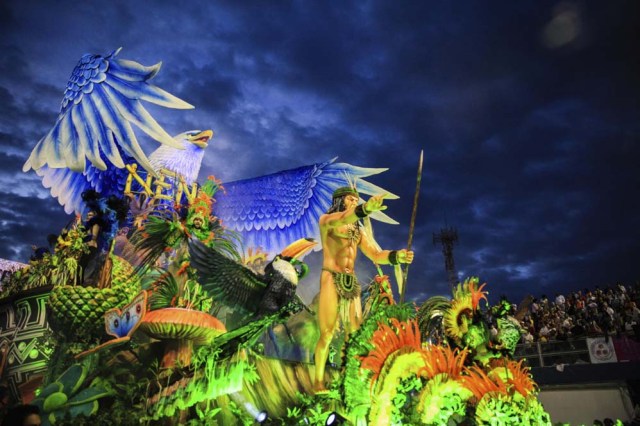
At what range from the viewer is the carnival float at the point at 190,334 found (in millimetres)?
3340

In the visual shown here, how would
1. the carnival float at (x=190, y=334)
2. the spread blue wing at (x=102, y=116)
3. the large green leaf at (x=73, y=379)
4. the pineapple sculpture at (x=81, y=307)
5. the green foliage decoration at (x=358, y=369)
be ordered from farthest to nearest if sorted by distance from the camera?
the spread blue wing at (x=102, y=116) < the pineapple sculpture at (x=81, y=307) < the large green leaf at (x=73, y=379) < the green foliage decoration at (x=358, y=369) < the carnival float at (x=190, y=334)

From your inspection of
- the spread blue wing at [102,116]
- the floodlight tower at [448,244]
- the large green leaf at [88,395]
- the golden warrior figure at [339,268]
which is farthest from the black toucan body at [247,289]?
the floodlight tower at [448,244]

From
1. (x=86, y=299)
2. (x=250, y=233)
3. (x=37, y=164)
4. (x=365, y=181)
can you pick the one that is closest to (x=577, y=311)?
(x=365, y=181)

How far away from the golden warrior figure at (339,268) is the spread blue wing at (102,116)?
243 cm

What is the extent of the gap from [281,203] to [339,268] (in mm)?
6646

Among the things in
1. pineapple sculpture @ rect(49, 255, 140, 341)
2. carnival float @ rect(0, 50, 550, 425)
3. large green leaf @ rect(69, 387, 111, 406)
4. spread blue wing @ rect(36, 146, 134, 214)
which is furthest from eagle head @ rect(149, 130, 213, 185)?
large green leaf @ rect(69, 387, 111, 406)

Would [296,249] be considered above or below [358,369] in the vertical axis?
above

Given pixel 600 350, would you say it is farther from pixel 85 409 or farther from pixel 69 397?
pixel 69 397

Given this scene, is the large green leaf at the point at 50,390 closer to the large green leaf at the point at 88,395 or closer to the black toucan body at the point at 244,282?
the large green leaf at the point at 88,395

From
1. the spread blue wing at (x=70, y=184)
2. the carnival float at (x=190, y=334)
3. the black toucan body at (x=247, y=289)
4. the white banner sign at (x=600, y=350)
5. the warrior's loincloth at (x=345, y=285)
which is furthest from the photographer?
the spread blue wing at (x=70, y=184)

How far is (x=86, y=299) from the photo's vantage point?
16.5 feet

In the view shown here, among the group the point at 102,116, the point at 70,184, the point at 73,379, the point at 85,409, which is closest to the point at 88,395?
the point at 85,409

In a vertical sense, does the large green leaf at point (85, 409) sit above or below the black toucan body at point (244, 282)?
below

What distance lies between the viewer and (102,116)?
6.08m
